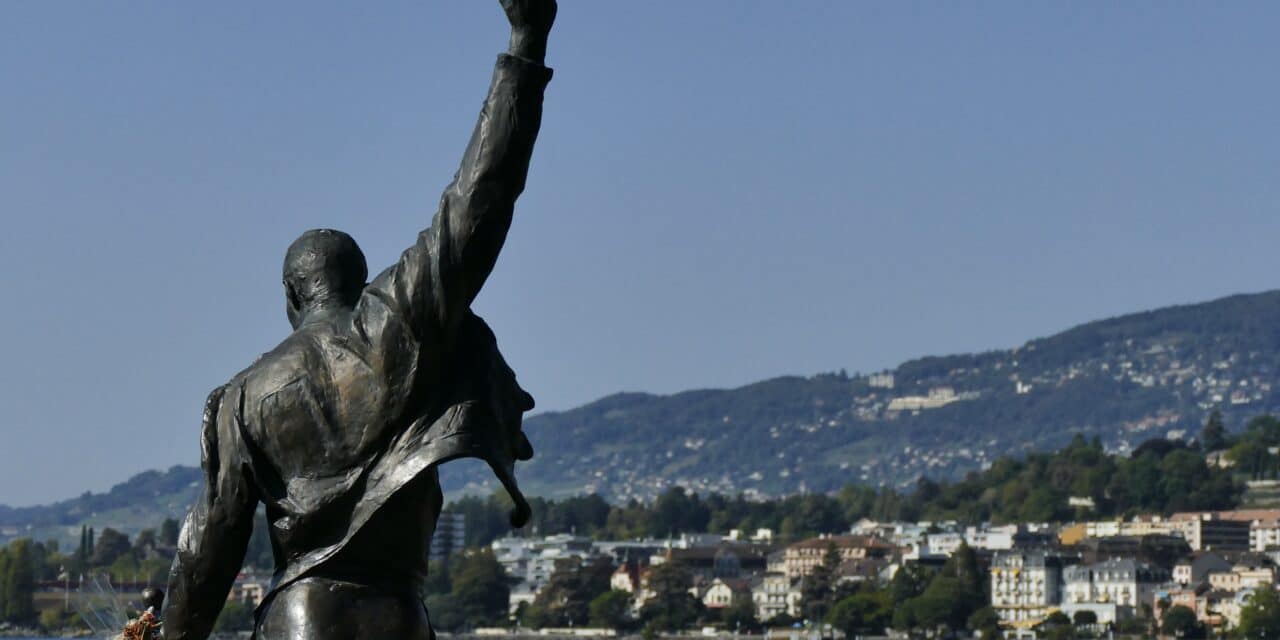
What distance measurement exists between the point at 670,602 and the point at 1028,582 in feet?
62.1

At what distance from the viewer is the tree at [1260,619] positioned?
438 feet

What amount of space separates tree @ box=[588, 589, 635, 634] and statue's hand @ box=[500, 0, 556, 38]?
513ft

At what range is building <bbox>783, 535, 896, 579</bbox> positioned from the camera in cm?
17562

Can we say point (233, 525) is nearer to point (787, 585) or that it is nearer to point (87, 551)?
point (787, 585)

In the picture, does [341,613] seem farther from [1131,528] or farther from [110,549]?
[1131,528]

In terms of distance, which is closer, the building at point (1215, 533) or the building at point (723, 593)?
the building at point (723, 593)

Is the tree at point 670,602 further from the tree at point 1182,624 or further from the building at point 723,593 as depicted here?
the tree at point 1182,624

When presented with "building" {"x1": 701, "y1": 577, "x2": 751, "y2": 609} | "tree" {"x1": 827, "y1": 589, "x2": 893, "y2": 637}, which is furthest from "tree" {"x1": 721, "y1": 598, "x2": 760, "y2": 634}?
"tree" {"x1": 827, "y1": 589, "x2": 893, "y2": 637}

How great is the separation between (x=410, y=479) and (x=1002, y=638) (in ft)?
456

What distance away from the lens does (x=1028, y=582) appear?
156750 mm

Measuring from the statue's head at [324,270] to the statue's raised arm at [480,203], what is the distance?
27 centimetres

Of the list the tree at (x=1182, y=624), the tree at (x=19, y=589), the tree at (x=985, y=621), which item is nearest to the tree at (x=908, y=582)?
the tree at (x=985, y=621)

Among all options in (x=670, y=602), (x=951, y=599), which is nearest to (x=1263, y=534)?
(x=951, y=599)

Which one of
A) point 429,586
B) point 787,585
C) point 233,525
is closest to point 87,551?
point 429,586
